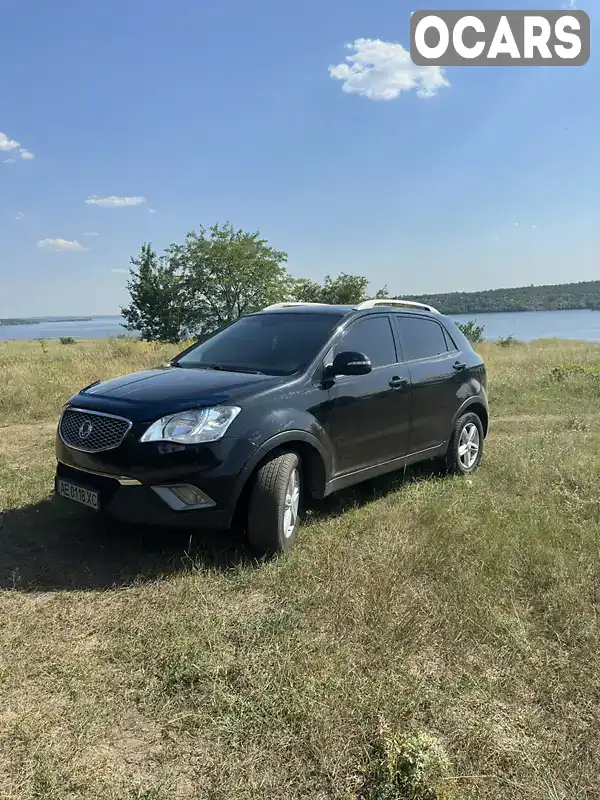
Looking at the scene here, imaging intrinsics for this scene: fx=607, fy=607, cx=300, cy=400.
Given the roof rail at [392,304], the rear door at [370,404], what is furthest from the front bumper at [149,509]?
the roof rail at [392,304]

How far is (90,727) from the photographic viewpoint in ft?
7.70

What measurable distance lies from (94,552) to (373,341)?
2705 millimetres

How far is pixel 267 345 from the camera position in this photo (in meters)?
4.84

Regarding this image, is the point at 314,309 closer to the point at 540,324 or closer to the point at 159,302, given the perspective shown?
the point at 159,302

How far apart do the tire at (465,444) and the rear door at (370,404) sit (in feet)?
3.03

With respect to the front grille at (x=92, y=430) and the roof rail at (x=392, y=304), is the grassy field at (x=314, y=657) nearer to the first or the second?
the front grille at (x=92, y=430)

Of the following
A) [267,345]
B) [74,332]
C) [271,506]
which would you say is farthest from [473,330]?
[74,332]

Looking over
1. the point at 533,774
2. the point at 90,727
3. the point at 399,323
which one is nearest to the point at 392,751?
the point at 533,774

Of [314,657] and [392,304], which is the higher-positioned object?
[392,304]

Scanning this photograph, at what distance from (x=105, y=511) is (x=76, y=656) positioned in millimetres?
1077

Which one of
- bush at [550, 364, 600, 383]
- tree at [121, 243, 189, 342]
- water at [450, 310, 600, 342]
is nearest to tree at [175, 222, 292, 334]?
tree at [121, 243, 189, 342]

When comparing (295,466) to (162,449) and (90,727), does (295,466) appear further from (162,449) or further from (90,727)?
(90,727)

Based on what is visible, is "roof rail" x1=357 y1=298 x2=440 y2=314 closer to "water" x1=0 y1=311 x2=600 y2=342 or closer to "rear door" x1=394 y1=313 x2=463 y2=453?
"rear door" x1=394 y1=313 x2=463 y2=453

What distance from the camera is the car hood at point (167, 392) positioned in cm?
379
